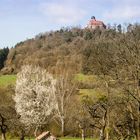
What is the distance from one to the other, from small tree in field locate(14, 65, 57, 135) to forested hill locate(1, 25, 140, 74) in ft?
23.6

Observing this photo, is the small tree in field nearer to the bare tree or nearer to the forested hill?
the bare tree

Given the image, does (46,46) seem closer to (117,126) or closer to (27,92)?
(27,92)

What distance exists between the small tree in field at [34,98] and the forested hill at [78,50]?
7.19 metres

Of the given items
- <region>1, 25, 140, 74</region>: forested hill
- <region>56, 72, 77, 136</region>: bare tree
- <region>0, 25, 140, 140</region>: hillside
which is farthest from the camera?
<region>56, 72, 77, 136</region>: bare tree

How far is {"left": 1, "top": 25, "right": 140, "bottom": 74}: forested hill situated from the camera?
31125 mm

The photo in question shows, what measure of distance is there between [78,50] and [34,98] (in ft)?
102

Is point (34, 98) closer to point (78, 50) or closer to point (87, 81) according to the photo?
point (87, 81)

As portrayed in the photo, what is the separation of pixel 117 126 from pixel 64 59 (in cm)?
6467

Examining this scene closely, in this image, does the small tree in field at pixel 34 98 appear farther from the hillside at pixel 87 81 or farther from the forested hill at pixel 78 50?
the forested hill at pixel 78 50

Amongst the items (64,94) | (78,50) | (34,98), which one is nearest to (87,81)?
(34,98)

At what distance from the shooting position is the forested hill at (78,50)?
3112 centimetres

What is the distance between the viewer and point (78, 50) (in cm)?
9688

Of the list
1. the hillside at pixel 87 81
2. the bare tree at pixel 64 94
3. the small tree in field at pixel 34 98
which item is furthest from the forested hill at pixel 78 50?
the small tree in field at pixel 34 98

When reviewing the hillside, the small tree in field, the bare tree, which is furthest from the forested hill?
A: the small tree in field
